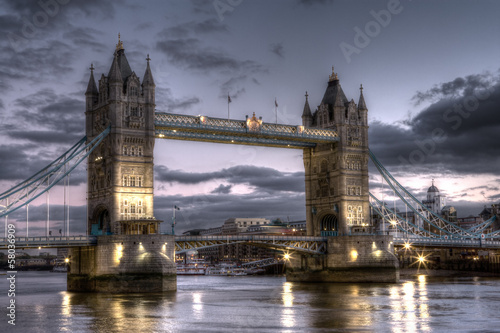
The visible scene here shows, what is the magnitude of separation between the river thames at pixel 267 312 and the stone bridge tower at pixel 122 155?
365 inches

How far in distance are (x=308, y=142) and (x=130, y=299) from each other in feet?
125

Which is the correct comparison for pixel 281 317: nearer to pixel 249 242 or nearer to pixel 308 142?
pixel 249 242

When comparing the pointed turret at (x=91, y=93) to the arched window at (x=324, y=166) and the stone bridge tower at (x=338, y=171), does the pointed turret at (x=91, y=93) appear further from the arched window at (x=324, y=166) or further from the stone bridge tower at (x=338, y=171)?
the arched window at (x=324, y=166)

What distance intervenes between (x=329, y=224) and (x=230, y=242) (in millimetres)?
19341

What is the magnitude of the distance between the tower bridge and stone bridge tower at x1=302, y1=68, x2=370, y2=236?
0.14 meters

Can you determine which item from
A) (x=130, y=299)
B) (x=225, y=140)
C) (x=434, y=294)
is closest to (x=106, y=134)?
(x=225, y=140)

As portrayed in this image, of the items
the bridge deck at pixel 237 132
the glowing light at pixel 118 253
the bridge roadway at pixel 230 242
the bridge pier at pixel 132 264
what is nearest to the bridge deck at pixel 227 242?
the bridge roadway at pixel 230 242

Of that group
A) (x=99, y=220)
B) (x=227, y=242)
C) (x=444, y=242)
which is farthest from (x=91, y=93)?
(x=444, y=242)

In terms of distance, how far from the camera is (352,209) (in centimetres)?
8656

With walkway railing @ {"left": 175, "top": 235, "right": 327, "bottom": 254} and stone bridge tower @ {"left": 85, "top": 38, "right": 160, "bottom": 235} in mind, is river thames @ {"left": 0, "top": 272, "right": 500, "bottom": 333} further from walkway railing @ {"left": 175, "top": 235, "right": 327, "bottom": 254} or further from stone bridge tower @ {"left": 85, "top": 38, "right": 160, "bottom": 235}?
stone bridge tower @ {"left": 85, "top": 38, "right": 160, "bottom": 235}

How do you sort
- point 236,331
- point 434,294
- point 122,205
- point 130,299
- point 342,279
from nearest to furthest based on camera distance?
point 236,331 → point 130,299 → point 434,294 → point 122,205 → point 342,279

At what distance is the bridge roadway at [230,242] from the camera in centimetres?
6228

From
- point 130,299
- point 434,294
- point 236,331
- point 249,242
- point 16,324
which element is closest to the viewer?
point 236,331

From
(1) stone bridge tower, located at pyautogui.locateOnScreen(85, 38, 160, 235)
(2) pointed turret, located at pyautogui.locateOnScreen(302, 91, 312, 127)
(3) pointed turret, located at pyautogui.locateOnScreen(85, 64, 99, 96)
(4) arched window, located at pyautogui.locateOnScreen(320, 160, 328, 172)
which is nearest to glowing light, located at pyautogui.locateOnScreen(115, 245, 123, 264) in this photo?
(1) stone bridge tower, located at pyautogui.locateOnScreen(85, 38, 160, 235)
